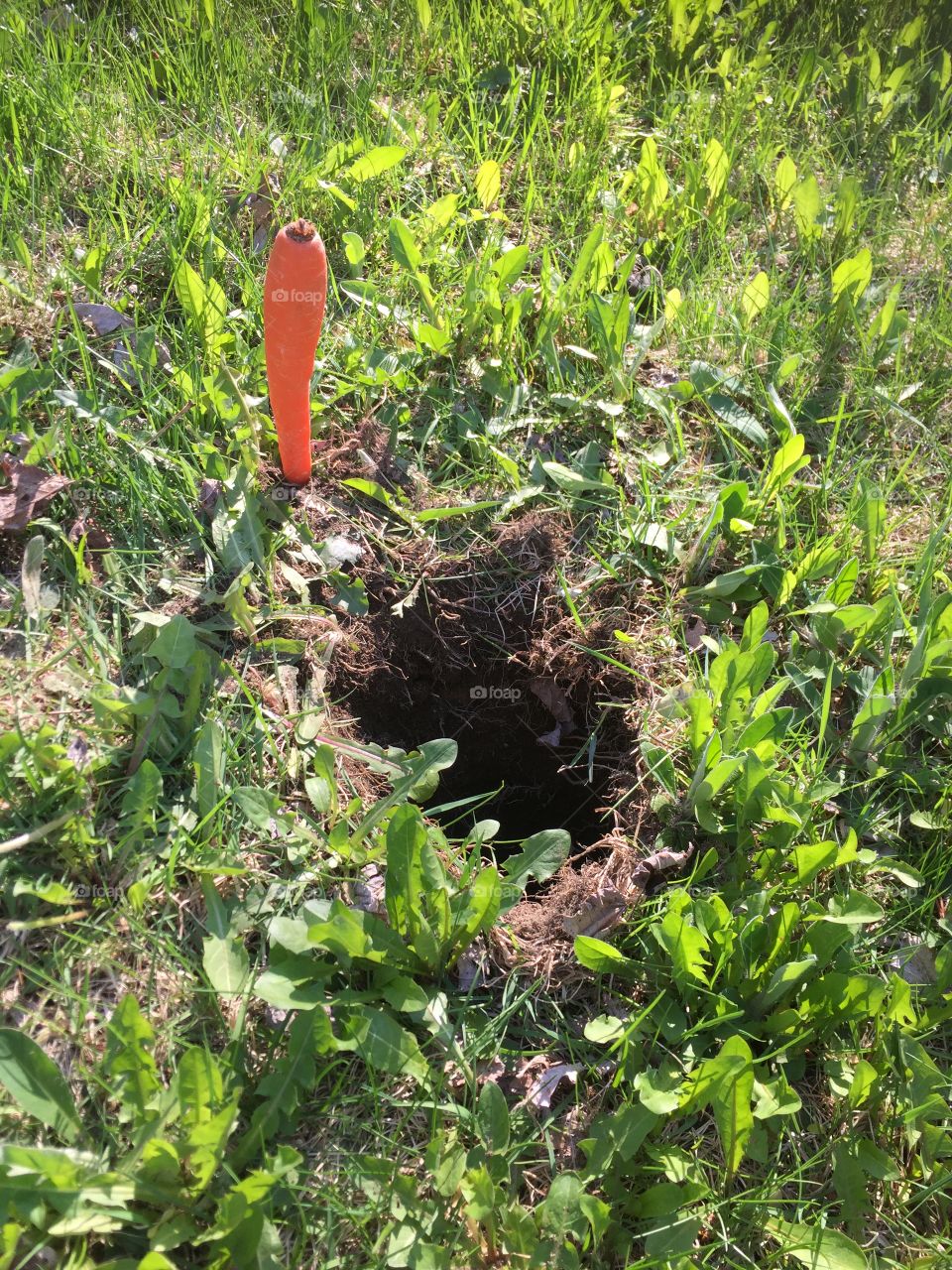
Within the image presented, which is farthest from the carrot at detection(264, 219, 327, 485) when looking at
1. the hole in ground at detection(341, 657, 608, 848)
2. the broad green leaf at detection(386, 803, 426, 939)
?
the broad green leaf at detection(386, 803, 426, 939)

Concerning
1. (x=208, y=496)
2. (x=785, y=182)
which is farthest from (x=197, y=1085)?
(x=785, y=182)

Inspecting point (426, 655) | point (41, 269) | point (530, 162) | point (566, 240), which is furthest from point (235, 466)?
point (530, 162)

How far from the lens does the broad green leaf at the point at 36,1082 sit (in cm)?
146

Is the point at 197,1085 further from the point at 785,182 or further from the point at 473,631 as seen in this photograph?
A: the point at 785,182

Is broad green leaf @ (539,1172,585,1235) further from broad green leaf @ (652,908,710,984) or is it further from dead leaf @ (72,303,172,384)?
dead leaf @ (72,303,172,384)

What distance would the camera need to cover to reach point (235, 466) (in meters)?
2.25

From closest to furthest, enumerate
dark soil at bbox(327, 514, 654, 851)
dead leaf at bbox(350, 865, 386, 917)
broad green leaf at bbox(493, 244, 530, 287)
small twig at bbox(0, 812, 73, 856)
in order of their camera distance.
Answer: small twig at bbox(0, 812, 73, 856), dead leaf at bbox(350, 865, 386, 917), dark soil at bbox(327, 514, 654, 851), broad green leaf at bbox(493, 244, 530, 287)

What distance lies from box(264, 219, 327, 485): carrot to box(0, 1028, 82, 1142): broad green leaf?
1.24 m

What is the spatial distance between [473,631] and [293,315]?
2.62 ft

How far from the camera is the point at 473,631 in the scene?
91.1 inches

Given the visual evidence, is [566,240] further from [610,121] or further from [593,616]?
[593,616]

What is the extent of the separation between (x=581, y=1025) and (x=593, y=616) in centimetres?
89

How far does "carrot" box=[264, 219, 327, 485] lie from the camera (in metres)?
1.84

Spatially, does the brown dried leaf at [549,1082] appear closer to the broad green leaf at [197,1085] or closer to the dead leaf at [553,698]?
the broad green leaf at [197,1085]
